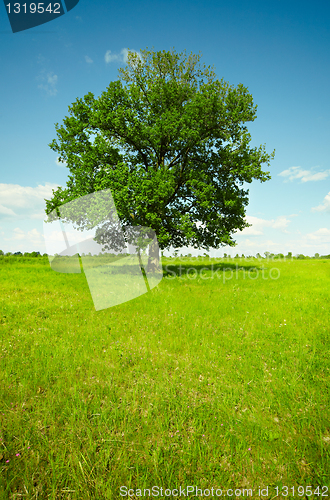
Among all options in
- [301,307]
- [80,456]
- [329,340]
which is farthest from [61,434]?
[301,307]

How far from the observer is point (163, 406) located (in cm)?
480

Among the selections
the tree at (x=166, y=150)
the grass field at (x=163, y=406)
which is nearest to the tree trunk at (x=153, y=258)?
the tree at (x=166, y=150)

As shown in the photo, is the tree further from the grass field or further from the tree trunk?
the grass field

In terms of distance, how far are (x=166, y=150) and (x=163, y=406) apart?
77.6 ft

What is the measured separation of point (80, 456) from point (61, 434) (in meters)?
0.64

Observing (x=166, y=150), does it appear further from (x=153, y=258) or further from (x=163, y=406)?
(x=163, y=406)

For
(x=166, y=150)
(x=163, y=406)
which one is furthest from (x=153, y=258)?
(x=163, y=406)

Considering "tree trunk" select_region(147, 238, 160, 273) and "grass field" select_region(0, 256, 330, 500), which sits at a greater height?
"tree trunk" select_region(147, 238, 160, 273)

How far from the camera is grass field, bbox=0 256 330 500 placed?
132 inches

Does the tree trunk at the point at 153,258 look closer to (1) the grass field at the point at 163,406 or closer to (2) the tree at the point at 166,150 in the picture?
(2) the tree at the point at 166,150

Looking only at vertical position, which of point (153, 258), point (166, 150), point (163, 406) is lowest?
point (163, 406)

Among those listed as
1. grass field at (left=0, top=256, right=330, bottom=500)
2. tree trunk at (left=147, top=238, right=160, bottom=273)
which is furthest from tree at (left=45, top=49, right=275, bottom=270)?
grass field at (left=0, top=256, right=330, bottom=500)

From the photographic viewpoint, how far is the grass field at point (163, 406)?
3355mm

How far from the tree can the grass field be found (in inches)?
505
